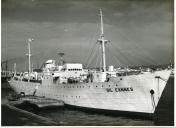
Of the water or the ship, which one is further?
the ship

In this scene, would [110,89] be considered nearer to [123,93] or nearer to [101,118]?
[123,93]

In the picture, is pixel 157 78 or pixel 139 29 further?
pixel 157 78

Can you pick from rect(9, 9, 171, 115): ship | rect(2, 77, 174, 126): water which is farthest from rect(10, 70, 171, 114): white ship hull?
rect(2, 77, 174, 126): water

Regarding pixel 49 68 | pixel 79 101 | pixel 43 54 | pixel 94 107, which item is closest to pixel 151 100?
pixel 94 107

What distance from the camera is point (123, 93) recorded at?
32.0 feet

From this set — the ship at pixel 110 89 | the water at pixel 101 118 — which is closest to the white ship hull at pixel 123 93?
the ship at pixel 110 89

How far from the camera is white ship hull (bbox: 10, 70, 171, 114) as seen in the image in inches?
368

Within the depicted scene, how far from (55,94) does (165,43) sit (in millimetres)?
6345

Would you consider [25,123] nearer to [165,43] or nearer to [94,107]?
[94,107]

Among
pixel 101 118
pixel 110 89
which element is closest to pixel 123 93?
pixel 110 89

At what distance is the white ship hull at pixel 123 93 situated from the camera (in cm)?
934

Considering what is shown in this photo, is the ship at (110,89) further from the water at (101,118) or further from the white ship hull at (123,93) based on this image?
the water at (101,118)

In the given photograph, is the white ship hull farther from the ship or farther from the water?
the water

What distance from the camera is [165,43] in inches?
305
